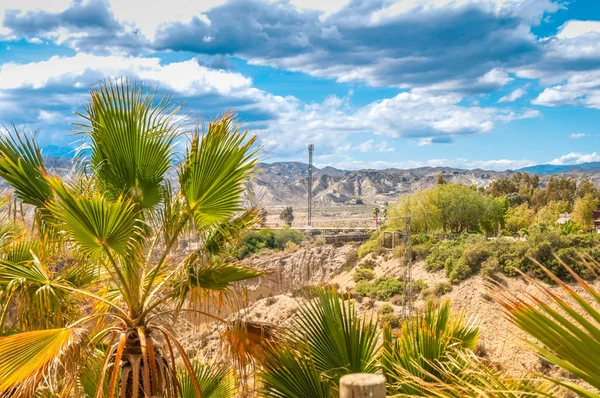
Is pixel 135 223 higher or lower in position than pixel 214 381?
higher

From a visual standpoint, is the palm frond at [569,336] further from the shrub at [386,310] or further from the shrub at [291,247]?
the shrub at [291,247]

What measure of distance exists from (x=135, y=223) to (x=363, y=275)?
42600 mm

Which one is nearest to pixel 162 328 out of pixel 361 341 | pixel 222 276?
pixel 222 276

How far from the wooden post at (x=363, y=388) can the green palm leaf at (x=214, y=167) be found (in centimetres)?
318

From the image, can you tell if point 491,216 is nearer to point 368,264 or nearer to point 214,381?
point 368,264

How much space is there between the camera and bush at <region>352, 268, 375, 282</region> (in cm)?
4669

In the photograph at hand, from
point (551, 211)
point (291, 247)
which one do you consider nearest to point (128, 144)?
point (291, 247)

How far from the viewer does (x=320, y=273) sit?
53906 millimetres

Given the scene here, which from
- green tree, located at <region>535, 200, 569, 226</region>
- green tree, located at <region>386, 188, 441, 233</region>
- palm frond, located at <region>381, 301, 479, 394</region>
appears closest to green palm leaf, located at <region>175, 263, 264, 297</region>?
palm frond, located at <region>381, 301, 479, 394</region>

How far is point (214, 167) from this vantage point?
18.5ft

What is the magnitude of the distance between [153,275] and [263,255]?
5149 cm

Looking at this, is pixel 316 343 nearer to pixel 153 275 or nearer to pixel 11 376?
pixel 153 275

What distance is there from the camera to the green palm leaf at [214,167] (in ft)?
18.4

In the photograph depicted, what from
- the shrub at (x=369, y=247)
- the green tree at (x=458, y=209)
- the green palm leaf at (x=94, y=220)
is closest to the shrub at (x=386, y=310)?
the shrub at (x=369, y=247)
